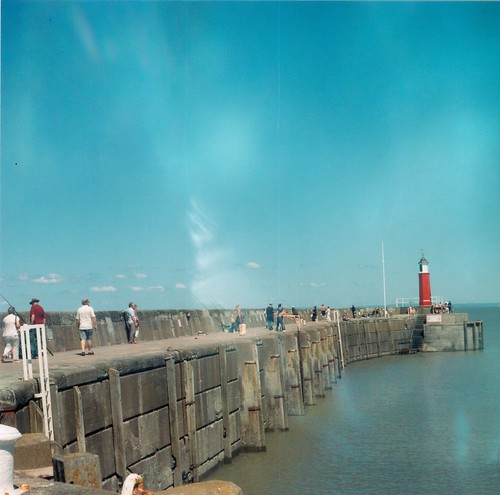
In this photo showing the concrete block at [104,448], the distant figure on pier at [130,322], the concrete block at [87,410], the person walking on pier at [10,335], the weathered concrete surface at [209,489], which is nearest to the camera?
the weathered concrete surface at [209,489]

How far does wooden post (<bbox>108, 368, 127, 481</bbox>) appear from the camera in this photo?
11234mm

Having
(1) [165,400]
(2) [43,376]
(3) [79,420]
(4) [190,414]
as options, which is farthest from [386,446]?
(2) [43,376]

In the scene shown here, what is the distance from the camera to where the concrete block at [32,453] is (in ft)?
22.4

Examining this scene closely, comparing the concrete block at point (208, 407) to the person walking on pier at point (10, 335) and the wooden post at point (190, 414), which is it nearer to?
the wooden post at point (190, 414)

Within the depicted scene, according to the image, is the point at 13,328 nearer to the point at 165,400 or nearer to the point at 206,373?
the point at 165,400

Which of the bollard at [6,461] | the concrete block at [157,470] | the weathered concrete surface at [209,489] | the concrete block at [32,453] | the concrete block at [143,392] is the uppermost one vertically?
the bollard at [6,461]

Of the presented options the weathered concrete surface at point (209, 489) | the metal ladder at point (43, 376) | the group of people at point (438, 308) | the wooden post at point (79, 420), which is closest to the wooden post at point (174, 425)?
the wooden post at point (79, 420)

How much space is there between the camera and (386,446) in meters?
20.8

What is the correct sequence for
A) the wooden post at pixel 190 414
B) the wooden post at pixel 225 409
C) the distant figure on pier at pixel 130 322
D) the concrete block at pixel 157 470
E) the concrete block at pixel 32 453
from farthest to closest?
the distant figure on pier at pixel 130 322, the wooden post at pixel 225 409, the wooden post at pixel 190 414, the concrete block at pixel 157 470, the concrete block at pixel 32 453

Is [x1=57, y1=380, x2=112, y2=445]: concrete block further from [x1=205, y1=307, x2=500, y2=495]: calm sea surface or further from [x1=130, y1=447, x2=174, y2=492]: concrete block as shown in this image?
[x1=205, y1=307, x2=500, y2=495]: calm sea surface

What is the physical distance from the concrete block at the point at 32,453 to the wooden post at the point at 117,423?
13.5ft

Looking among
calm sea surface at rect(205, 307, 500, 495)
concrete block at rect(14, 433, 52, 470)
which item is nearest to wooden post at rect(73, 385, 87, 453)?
concrete block at rect(14, 433, 52, 470)

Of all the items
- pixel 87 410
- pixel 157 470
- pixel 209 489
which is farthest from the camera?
pixel 157 470

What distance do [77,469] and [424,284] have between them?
214ft
